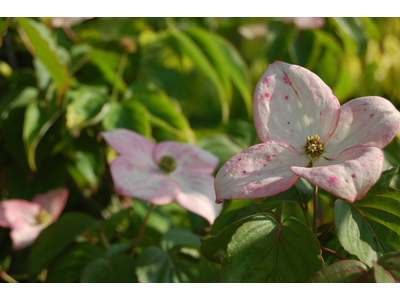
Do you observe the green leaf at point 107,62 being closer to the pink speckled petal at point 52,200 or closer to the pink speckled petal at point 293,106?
the pink speckled petal at point 52,200

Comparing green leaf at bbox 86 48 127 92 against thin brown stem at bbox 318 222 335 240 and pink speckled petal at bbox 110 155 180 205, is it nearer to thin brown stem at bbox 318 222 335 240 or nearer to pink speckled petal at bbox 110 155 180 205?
pink speckled petal at bbox 110 155 180 205

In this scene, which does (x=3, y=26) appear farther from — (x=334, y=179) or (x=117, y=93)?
(x=334, y=179)

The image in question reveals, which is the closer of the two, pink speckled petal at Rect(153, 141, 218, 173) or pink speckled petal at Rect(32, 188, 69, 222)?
pink speckled petal at Rect(153, 141, 218, 173)

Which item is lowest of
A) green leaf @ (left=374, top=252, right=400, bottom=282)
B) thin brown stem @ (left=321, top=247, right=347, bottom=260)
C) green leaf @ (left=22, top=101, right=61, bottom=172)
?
green leaf @ (left=22, top=101, right=61, bottom=172)

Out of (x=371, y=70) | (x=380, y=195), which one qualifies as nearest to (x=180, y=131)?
(x=380, y=195)

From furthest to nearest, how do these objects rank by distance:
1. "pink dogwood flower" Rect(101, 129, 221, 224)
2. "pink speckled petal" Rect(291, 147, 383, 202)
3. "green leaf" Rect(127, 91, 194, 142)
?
"green leaf" Rect(127, 91, 194, 142) < "pink dogwood flower" Rect(101, 129, 221, 224) < "pink speckled petal" Rect(291, 147, 383, 202)

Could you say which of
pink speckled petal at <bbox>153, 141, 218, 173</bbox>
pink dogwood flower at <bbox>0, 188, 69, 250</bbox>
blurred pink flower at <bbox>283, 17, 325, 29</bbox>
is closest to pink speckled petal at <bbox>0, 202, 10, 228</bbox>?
pink dogwood flower at <bbox>0, 188, 69, 250</bbox>

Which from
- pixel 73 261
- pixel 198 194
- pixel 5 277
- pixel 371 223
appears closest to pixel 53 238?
pixel 73 261
